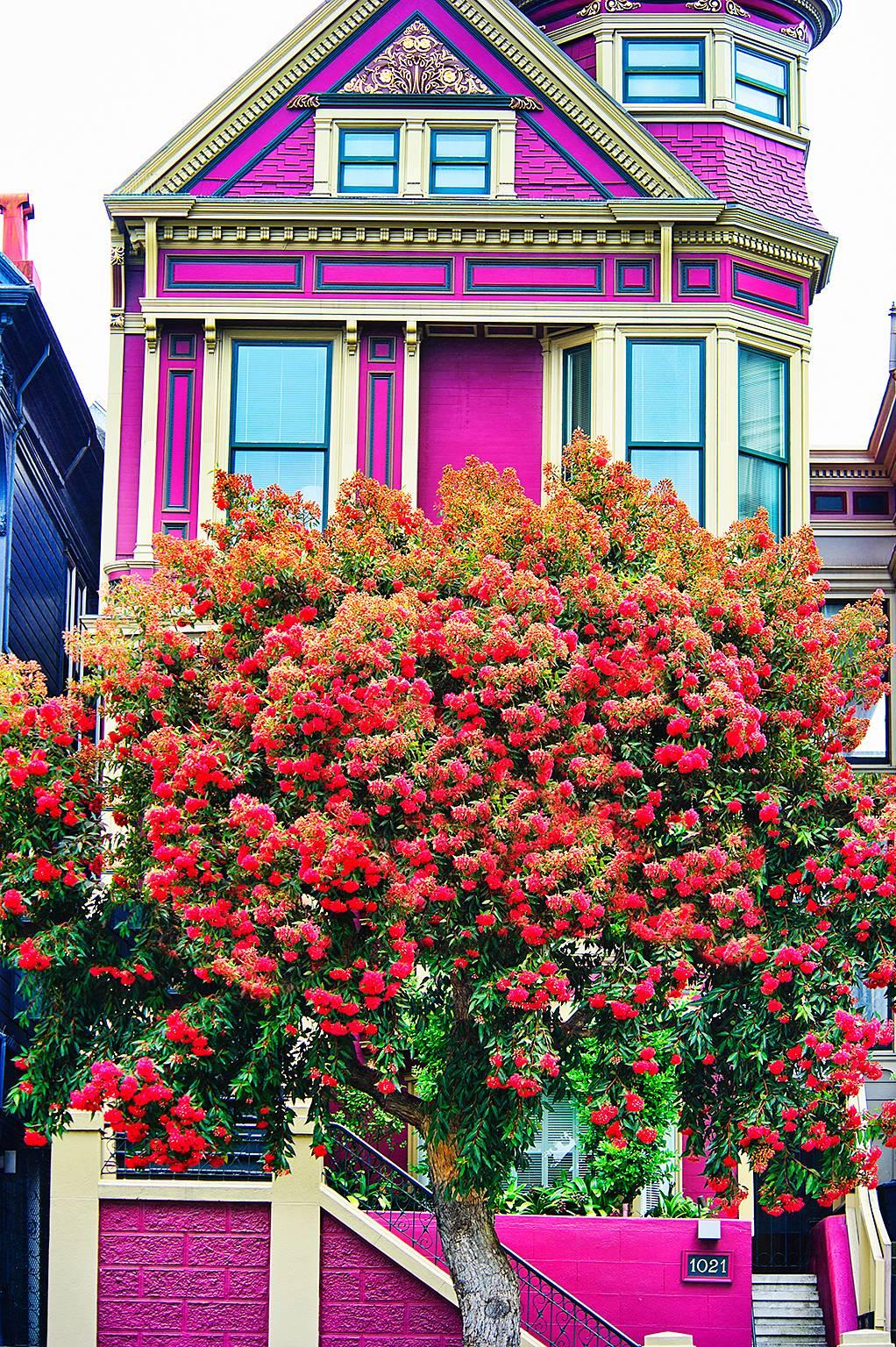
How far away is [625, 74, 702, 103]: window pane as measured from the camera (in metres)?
26.4

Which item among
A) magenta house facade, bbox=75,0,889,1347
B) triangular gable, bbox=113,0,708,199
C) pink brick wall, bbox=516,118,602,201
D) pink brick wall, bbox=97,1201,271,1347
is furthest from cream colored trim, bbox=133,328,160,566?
pink brick wall, bbox=97,1201,271,1347

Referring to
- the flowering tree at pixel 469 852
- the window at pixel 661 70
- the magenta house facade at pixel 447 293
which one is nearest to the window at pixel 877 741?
the magenta house facade at pixel 447 293

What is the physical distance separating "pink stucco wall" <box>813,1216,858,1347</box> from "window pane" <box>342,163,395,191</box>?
549 inches

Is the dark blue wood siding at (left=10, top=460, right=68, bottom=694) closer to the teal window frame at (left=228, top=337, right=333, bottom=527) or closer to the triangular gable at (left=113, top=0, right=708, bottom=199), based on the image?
the teal window frame at (left=228, top=337, right=333, bottom=527)

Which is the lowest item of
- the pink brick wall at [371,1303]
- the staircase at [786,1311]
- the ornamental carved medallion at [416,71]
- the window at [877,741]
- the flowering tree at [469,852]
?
the staircase at [786,1311]

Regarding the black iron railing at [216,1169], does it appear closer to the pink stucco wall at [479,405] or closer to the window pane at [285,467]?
the window pane at [285,467]

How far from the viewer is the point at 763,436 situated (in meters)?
25.2

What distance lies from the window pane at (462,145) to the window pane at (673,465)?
173 inches

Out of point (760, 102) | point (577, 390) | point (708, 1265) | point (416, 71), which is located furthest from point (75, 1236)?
point (760, 102)

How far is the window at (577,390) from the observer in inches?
983

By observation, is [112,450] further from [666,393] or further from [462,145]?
[666,393]

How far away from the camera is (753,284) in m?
25.4

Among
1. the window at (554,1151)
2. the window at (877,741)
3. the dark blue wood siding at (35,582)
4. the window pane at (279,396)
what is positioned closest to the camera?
the window at (554,1151)

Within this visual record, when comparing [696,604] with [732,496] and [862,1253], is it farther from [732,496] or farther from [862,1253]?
[862,1253]
